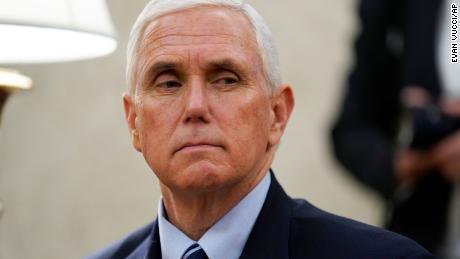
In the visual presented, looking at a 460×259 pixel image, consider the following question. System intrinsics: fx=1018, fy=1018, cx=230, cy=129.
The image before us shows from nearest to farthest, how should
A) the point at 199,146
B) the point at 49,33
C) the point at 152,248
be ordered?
1. the point at 199,146
2. the point at 152,248
3. the point at 49,33

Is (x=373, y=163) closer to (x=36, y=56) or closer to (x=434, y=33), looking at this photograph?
(x=434, y=33)

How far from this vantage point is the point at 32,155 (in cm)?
424

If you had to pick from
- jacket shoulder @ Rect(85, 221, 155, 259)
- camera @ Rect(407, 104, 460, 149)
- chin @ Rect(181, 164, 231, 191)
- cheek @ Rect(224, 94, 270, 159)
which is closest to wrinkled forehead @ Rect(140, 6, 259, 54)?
cheek @ Rect(224, 94, 270, 159)

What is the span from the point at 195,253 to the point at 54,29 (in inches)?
23.2

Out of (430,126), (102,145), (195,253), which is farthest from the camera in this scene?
(102,145)

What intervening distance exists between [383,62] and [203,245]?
1026 millimetres

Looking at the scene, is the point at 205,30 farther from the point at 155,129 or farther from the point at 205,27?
the point at 155,129

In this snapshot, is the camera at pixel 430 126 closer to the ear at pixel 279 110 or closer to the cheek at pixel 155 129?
the ear at pixel 279 110

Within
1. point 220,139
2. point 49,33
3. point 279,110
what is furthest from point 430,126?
point 49,33

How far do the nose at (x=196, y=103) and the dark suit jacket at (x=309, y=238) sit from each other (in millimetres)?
266

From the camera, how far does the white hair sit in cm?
207

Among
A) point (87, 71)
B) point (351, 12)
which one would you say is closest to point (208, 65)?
point (351, 12)

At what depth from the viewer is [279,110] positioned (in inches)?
85.0

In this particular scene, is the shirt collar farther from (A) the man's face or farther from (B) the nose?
(B) the nose
